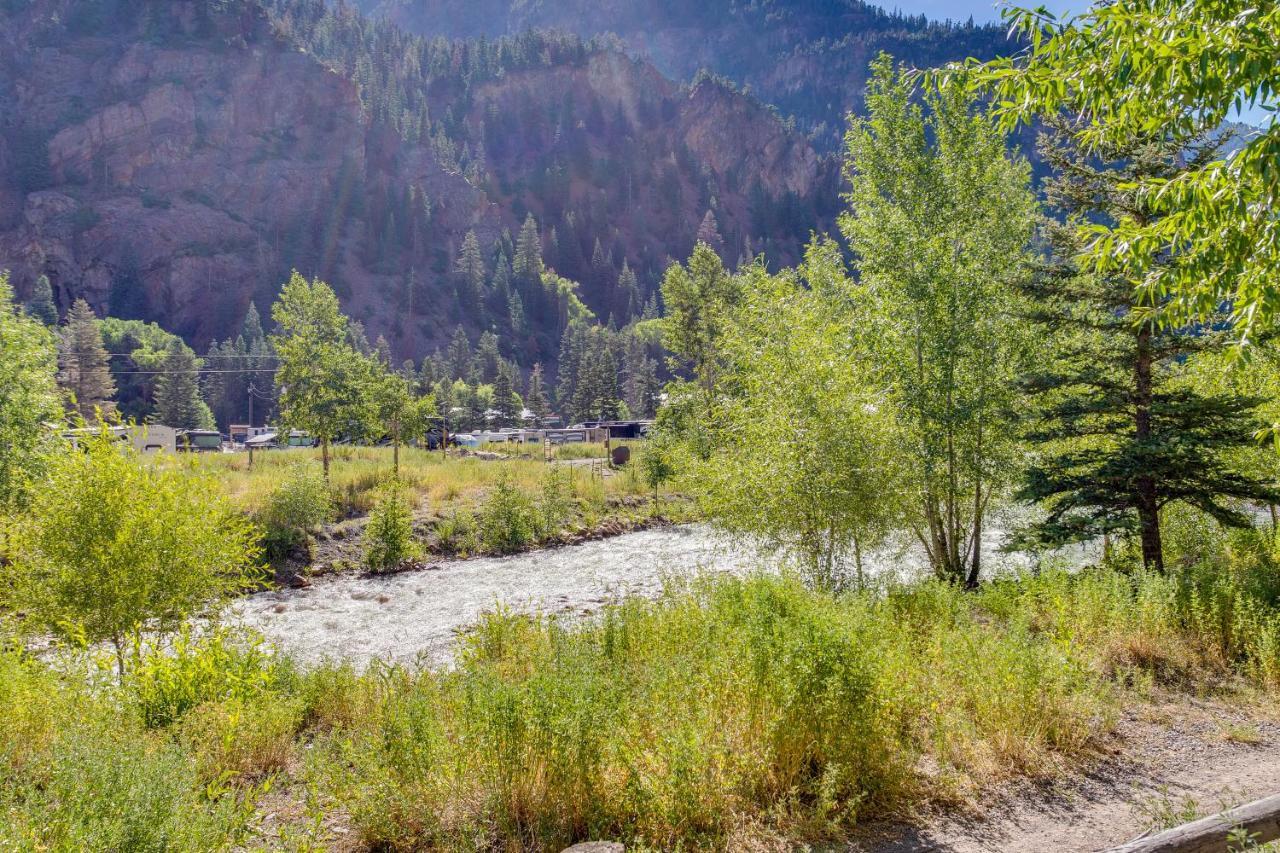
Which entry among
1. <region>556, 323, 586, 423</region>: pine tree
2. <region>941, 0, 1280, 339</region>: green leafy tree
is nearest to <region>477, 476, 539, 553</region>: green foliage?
<region>941, 0, 1280, 339</region>: green leafy tree

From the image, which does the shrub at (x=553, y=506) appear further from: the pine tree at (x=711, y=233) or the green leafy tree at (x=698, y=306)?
the pine tree at (x=711, y=233)

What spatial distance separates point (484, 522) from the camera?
85.8 feet

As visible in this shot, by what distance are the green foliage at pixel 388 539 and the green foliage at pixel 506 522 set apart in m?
3.01

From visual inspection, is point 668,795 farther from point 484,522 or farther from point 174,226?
point 174,226

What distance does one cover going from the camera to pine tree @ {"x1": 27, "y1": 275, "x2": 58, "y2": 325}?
9444 centimetres

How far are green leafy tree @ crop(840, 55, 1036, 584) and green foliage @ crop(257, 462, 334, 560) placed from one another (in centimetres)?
1869

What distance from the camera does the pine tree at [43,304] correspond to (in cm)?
9444

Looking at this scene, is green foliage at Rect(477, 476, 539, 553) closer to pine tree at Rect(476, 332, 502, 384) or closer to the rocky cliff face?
pine tree at Rect(476, 332, 502, 384)

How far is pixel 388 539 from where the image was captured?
22516mm

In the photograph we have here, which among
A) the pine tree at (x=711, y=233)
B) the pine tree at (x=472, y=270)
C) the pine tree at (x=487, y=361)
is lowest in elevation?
the pine tree at (x=487, y=361)

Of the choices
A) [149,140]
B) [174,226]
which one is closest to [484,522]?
[174,226]

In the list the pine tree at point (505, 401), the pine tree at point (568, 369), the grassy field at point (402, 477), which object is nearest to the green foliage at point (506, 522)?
the grassy field at point (402, 477)

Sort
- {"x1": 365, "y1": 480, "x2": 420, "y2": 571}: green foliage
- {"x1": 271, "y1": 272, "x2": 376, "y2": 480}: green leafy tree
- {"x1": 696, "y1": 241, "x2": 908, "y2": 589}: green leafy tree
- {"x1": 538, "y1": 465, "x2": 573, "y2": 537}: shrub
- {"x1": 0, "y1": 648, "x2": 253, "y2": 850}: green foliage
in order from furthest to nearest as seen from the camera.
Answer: {"x1": 271, "y1": 272, "x2": 376, "y2": 480}: green leafy tree, {"x1": 538, "y1": 465, "x2": 573, "y2": 537}: shrub, {"x1": 365, "y1": 480, "x2": 420, "y2": 571}: green foliage, {"x1": 696, "y1": 241, "x2": 908, "y2": 589}: green leafy tree, {"x1": 0, "y1": 648, "x2": 253, "y2": 850}: green foliage

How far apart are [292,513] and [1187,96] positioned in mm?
24108
